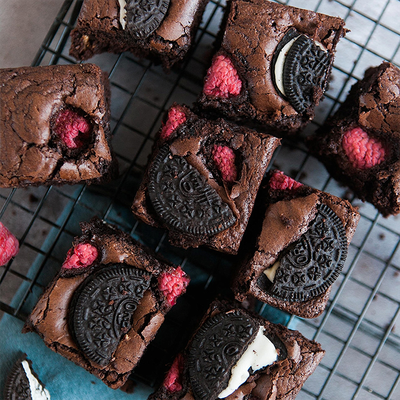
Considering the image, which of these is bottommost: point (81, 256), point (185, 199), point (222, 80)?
point (81, 256)

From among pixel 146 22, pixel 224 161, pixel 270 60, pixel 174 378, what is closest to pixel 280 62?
pixel 270 60

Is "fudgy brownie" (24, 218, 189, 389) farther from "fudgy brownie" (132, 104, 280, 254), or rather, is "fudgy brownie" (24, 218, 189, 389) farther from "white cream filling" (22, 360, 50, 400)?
"white cream filling" (22, 360, 50, 400)

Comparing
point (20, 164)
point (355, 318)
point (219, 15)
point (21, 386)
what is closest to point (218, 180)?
point (20, 164)

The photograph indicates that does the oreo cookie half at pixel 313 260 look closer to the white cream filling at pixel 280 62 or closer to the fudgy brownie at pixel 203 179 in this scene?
the fudgy brownie at pixel 203 179

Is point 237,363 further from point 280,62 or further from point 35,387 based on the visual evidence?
point 280,62

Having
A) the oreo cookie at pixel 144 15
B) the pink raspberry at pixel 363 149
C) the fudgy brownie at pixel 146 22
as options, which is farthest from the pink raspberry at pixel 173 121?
the pink raspberry at pixel 363 149

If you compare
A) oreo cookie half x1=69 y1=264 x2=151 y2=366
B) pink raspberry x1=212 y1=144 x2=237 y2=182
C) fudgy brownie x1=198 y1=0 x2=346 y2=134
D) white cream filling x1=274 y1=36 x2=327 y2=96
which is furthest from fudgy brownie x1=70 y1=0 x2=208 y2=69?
oreo cookie half x1=69 y1=264 x2=151 y2=366

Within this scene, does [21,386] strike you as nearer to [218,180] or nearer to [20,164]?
[20,164]
